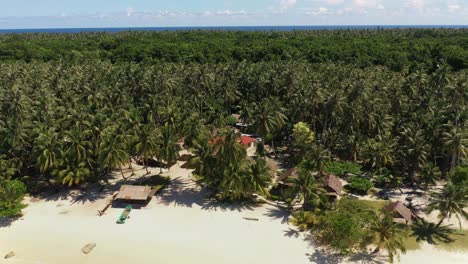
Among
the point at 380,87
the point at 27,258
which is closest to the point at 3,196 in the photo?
the point at 27,258

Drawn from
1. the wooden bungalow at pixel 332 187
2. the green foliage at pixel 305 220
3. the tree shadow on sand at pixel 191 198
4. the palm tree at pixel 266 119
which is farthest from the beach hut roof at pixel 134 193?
the wooden bungalow at pixel 332 187

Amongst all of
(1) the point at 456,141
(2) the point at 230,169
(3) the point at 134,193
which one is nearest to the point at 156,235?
(3) the point at 134,193

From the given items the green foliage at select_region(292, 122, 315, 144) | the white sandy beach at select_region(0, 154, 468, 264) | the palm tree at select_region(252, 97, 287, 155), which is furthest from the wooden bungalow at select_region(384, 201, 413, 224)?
the palm tree at select_region(252, 97, 287, 155)

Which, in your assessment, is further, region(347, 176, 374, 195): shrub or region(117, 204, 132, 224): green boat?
region(347, 176, 374, 195): shrub

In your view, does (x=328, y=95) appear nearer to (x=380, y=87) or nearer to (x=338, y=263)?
(x=380, y=87)

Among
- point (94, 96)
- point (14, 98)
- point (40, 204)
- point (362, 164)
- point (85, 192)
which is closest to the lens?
point (40, 204)

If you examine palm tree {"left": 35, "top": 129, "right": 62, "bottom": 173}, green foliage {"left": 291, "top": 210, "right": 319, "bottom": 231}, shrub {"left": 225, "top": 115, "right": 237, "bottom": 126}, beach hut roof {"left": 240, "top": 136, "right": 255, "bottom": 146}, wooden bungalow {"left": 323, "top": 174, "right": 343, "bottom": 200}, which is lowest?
green foliage {"left": 291, "top": 210, "right": 319, "bottom": 231}

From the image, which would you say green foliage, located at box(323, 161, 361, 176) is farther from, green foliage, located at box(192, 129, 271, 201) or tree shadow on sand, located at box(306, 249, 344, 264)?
tree shadow on sand, located at box(306, 249, 344, 264)
